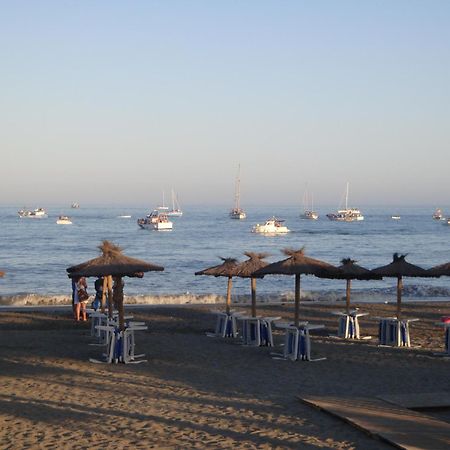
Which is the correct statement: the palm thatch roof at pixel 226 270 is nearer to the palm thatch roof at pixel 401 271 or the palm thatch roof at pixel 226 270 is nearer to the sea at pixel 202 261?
the palm thatch roof at pixel 401 271

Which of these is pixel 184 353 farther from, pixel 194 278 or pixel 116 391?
pixel 194 278

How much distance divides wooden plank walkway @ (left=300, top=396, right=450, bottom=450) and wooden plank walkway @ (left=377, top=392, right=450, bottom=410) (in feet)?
0.62

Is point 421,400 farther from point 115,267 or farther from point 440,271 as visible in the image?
point 440,271

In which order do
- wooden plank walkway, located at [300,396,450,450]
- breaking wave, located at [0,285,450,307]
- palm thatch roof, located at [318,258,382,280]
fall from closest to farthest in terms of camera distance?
wooden plank walkway, located at [300,396,450,450] → palm thatch roof, located at [318,258,382,280] → breaking wave, located at [0,285,450,307]

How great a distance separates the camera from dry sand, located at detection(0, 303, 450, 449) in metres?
8.59

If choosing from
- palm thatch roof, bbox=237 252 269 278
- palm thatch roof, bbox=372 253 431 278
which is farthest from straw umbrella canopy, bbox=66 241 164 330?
palm thatch roof, bbox=372 253 431 278

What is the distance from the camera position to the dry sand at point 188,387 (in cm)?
859

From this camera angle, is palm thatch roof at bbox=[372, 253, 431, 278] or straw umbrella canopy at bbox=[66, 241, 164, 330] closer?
straw umbrella canopy at bbox=[66, 241, 164, 330]

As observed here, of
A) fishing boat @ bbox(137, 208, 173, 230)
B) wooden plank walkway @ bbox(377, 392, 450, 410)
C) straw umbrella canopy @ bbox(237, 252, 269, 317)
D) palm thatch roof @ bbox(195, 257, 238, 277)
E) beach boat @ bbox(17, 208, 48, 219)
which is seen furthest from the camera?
beach boat @ bbox(17, 208, 48, 219)

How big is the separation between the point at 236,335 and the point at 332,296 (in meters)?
12.8

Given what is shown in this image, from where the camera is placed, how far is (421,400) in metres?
10.1

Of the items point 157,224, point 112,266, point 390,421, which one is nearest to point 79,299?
point 112,266

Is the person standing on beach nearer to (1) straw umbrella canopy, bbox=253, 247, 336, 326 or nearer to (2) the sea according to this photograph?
(2) the sea

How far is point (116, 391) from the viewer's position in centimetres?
1105
